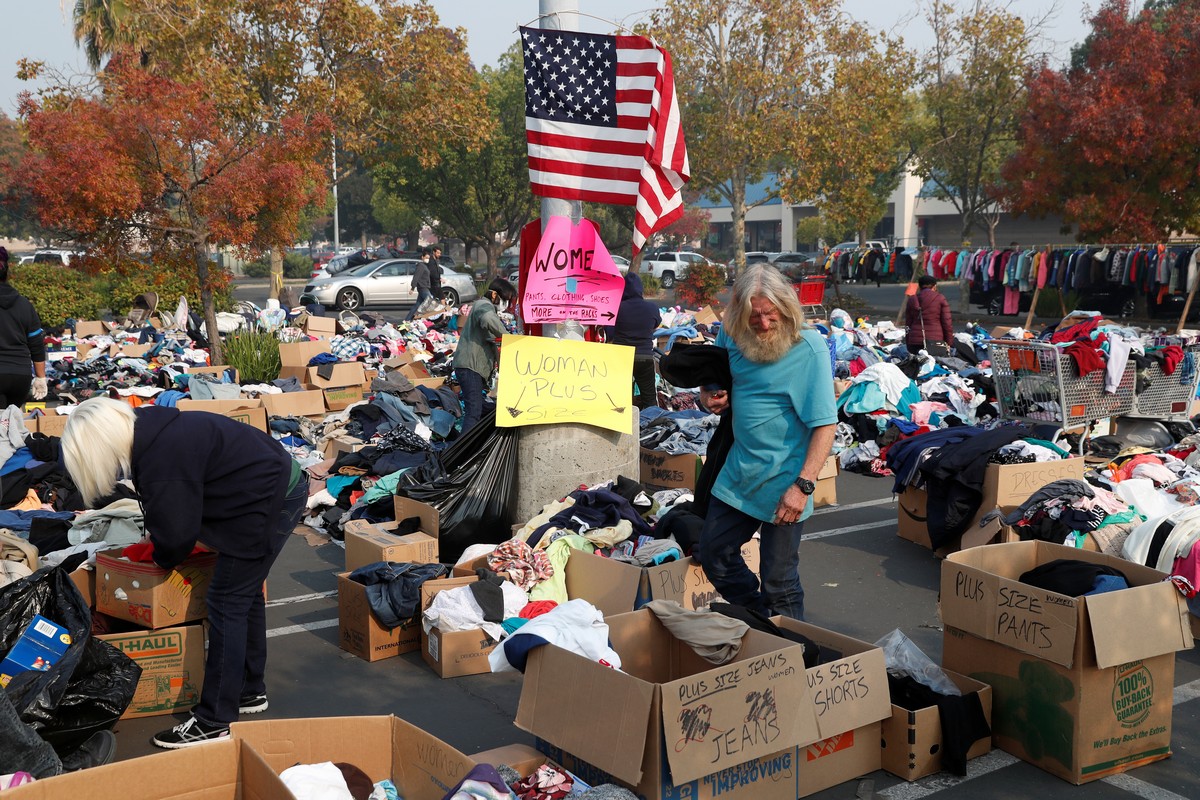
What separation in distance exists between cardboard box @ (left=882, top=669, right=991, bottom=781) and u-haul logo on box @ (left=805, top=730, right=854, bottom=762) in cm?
18

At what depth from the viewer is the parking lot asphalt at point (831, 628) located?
391cm

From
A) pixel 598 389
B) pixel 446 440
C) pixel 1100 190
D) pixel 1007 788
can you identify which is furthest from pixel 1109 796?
pixel 1100 190

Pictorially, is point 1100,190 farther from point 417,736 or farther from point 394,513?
point 417,736

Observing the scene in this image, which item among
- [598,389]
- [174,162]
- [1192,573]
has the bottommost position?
[1192,573]

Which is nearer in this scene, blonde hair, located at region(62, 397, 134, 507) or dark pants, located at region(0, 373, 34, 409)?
blonde hair, located at region(62, 397, 134, 507)

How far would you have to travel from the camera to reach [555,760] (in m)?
3.68

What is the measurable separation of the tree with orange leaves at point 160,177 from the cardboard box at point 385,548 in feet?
28.5

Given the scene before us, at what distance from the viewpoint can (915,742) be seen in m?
3.93

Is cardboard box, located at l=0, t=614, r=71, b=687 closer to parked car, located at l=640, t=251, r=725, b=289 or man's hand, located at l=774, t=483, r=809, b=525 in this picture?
man's hand, located at l=774, t=483, r=809, b=525

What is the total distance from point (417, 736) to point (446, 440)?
7148 mm

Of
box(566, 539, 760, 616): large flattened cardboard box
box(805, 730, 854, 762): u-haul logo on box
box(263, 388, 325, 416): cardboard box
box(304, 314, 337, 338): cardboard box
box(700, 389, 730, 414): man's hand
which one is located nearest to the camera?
box(805, 730, 854, 762): u-haul logo on box

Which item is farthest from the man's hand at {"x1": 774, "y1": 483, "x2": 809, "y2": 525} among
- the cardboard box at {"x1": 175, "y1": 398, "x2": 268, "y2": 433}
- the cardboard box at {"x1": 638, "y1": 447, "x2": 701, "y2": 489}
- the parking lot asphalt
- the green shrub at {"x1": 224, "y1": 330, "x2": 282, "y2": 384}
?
the green shrub at {"x1": 224, "y1": 330, "x2": 282, "y2": 384}

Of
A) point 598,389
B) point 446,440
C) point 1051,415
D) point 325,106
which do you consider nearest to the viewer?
point 598,389

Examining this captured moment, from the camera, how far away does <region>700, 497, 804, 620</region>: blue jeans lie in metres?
4.43
